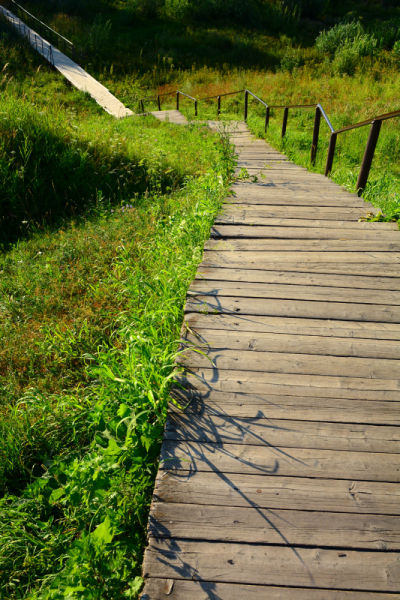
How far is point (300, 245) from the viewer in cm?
387

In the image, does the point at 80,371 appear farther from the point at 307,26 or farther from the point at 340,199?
the point at 307,26

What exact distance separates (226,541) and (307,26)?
95.9 ft

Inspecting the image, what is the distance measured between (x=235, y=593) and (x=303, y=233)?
331 cm

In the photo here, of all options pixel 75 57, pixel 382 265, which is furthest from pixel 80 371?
pixel 75 57

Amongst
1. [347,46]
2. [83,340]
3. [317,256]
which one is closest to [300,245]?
[317,256]

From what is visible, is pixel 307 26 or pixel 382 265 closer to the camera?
pixel 382 265

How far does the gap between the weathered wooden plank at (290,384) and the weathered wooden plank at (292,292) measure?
33.5 inches

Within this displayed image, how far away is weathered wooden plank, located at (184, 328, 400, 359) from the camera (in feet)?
8.39

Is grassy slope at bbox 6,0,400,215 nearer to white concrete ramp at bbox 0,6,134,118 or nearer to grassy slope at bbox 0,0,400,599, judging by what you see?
grassy slope at bbox 0,0,400,599

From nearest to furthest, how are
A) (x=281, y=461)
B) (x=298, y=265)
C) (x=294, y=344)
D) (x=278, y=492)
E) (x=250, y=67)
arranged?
(x=278, y=492), (x=281, y=461), (x=294, y=344), (x=298, y=265), (x=250, y=67)

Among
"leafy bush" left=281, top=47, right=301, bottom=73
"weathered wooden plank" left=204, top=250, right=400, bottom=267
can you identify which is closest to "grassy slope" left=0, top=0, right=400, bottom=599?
"weathered wooden plank" left=204, top=250, right=400, bottom=267

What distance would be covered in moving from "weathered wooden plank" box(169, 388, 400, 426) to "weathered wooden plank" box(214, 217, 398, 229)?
2428mm

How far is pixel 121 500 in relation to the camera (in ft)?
6.01

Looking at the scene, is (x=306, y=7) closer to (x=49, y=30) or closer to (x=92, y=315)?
(x=49, y=30)
